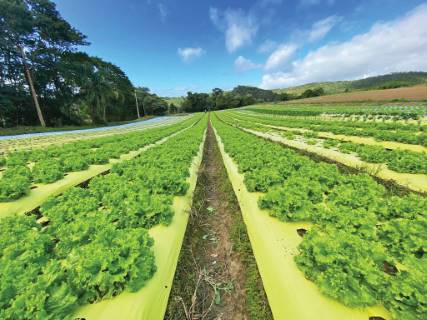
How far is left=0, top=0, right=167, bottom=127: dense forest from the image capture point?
22.1m

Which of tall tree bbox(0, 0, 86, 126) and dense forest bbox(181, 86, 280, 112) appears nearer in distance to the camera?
tall tree bbox(0, 0, 86, 126)

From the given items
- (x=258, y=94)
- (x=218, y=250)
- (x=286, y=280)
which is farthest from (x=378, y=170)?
(x=258, y=94)

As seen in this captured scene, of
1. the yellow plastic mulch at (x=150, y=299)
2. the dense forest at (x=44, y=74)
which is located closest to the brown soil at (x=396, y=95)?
the yellow plastic mulch at (x=150, y=299)

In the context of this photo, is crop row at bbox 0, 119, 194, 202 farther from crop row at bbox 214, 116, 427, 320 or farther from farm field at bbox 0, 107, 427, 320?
crop row at bbox 214, 116, 427, 320

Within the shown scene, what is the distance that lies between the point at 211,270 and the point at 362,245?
2393mm

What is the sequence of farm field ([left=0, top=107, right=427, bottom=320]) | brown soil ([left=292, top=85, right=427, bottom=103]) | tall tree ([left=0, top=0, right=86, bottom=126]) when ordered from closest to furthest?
farm field ([left=0, top=107, right=427, bottom=320]) → tall tree ([left=0, top=0, right=86, bottom=126]) → brown soil ([left=292, top=85, right=427, bottom=103])

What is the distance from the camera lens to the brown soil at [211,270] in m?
2.66

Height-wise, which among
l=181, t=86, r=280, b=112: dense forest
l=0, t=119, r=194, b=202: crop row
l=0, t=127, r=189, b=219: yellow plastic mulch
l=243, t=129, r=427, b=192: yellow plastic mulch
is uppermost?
l=181, t=86, r=280, b=112: dense forest

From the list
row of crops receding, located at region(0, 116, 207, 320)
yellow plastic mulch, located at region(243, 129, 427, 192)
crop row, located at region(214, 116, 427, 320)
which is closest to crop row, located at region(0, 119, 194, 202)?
row of crops receding, located at region(0, 116, 207, 320)

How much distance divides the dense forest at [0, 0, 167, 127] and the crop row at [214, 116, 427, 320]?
31.8 m

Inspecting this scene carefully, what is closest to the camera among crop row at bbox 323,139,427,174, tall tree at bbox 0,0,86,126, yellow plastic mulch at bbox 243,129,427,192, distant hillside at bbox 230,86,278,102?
yellow plastic mulch at bbox 243,129,427,192

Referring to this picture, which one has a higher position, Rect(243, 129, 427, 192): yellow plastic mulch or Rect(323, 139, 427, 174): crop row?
Rect(323, 139, 427, 174): crop row

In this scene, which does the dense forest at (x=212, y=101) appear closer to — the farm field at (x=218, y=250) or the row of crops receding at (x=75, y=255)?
the farm field at (x=218, y=250)

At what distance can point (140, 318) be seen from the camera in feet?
6.72
